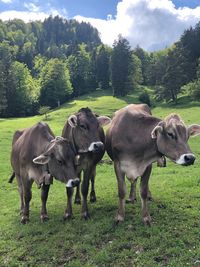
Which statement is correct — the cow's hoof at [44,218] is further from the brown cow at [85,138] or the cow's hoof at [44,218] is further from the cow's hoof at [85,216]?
the cow's hoof at [85,216]

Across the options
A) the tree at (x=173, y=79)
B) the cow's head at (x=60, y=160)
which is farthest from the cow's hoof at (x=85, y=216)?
the tree at (x=173, y=79)

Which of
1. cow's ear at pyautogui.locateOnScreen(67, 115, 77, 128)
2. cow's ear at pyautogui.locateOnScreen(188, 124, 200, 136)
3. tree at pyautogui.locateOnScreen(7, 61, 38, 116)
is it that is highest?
cow's ear at pyautogui.locateOnScreen(67, 115, 77, 128)

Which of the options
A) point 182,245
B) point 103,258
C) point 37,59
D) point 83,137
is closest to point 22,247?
point 103,258

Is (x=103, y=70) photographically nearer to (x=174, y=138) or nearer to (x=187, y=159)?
(x=174, y=138)

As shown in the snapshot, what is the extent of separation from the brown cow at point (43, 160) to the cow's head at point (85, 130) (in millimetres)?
342

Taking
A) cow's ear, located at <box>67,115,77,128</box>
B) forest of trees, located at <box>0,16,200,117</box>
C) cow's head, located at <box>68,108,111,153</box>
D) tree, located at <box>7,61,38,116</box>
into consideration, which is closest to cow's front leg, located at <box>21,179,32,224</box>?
cow's head, located at <box>68,108,111,153</box>

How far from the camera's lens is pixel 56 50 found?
6526 inches

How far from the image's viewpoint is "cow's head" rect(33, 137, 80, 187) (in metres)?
9.62

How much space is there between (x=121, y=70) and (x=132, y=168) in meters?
77.0

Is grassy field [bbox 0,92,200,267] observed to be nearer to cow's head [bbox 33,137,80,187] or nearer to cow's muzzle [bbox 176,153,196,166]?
cow's head [bbox 33,137,80,187]

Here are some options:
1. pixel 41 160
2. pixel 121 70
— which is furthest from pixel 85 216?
pixel 121 70

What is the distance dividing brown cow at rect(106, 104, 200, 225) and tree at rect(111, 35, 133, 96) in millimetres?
74136

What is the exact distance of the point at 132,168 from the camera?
931 centimetres

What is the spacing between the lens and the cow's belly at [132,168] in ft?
30.2
